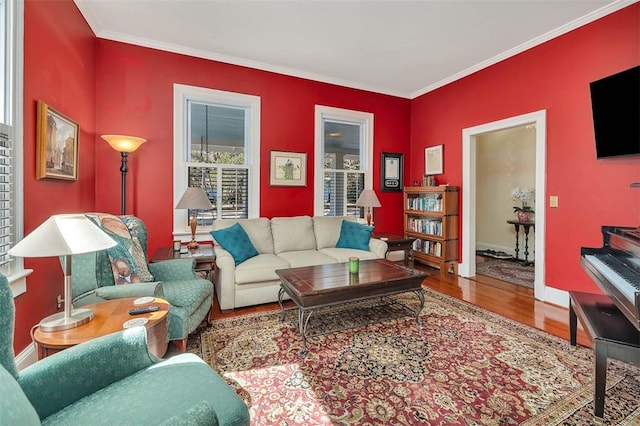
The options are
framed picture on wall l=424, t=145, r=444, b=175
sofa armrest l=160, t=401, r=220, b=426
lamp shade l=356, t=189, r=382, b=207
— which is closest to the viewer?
sofa armrest l=160, t=401, r=220, b=426

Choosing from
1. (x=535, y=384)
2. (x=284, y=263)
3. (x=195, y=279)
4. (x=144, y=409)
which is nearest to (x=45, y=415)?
(x=144, y=409)

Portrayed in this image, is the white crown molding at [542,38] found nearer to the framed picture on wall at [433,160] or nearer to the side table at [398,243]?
the framed picture on wall at [433,160]

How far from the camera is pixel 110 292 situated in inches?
77.4

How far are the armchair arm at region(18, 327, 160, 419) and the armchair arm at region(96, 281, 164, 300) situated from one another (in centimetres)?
79

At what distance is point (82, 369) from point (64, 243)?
58cm

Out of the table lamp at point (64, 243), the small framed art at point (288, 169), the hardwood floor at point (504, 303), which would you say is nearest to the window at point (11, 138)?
the table lamp at point (64, 243)

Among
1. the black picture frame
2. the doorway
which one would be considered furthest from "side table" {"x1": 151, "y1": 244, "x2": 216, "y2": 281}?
the doorway

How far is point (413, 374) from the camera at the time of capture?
1958 mm

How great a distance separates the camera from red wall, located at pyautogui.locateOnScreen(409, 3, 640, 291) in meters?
2.77

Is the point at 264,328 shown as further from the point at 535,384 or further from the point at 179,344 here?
the point at 535,384

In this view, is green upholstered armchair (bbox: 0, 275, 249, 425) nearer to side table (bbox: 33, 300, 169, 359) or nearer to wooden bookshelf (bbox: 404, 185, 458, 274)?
side table (bbox: 33, 300, 169, 359)

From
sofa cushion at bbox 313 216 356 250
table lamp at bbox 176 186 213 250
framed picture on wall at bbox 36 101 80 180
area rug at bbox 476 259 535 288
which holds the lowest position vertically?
area rug at bbox 476 259 535 288

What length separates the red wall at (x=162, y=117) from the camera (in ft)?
11.1

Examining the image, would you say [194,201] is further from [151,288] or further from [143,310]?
[143,310]
